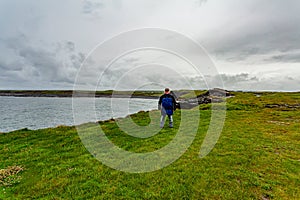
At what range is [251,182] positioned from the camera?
952 cm

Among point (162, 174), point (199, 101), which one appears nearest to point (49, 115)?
point (199, 101)

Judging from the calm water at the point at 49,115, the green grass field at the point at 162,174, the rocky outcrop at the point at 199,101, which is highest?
the rocky outcrop at the point at 199,101

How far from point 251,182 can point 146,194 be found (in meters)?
4.57

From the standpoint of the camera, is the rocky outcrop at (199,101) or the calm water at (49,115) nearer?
the calm water at (49,115)

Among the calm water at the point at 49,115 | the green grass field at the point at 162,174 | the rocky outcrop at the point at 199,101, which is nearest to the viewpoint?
the green grass field at the point at 162,174

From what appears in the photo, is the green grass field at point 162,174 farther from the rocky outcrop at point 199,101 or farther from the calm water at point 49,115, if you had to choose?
the calm water at point 49,115

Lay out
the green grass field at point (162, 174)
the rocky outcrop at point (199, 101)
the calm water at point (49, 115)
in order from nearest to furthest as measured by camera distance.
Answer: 1. the green grass field at point (162, 174)
2. the calm water at point (49, 115)
3. the rocky outcrop at point (199, 101)

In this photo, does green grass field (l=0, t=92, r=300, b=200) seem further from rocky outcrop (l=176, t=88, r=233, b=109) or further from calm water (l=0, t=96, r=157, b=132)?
calm water (l=0, t=96, r=157, b=132)

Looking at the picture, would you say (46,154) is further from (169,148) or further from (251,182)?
(251,182)

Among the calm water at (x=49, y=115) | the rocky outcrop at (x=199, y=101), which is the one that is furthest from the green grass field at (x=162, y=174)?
the calm water at (x=49, y=115)

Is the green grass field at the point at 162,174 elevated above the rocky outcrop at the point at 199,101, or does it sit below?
below

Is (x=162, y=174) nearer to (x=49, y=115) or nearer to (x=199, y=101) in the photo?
(x=49, y=115)

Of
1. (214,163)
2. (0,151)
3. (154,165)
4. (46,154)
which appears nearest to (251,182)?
(214,163)

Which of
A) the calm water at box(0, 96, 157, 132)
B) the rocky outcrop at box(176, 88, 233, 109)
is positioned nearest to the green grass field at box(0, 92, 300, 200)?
the rocky outcrop at box(176, 88, 233, 109)
